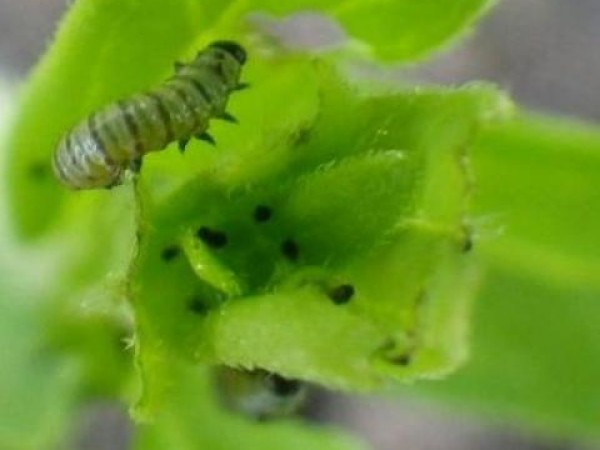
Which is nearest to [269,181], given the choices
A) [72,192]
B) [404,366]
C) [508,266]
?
[404,366]

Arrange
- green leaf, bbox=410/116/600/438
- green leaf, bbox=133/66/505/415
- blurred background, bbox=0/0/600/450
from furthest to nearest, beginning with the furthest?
blurred background, bbox=0/0/600/450 → green leaf, bbox=410/116/600/438 → green leaf, bbox=133/66/505/415

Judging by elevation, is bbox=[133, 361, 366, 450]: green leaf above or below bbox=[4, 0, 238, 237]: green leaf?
above

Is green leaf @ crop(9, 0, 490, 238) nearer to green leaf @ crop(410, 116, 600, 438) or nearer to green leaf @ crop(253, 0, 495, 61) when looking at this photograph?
green leaf @ crop(253, 0, 495, 61)

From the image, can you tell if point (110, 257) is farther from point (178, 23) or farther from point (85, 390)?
point (178, 23)

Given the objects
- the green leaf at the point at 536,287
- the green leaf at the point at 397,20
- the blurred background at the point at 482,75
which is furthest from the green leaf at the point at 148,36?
the blurred background at the point at 482,75

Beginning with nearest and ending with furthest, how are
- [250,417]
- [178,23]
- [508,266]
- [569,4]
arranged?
[178,23] → [250,417] → [508,266] → [569,4]

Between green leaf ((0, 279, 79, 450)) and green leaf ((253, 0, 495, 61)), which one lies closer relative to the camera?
green leaf ((253, 0, 495, 61))

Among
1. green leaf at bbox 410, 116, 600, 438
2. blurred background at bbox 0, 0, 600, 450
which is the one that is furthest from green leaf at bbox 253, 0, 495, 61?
blurred background at bbox 0, 0, 600, 450
